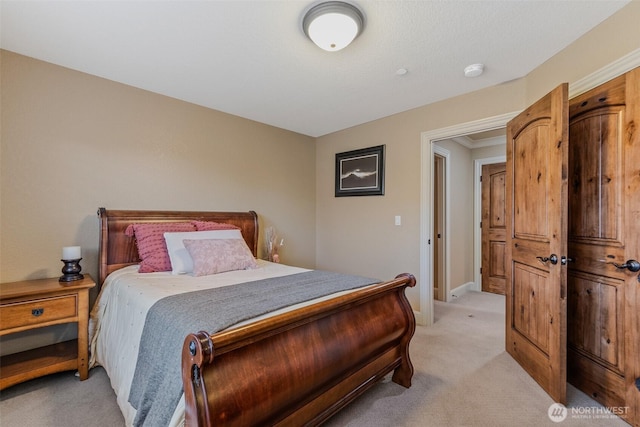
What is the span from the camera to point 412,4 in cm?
164

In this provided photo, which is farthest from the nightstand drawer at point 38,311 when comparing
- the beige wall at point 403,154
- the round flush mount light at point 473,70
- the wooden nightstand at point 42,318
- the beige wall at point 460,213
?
the beige wall at point 460,213

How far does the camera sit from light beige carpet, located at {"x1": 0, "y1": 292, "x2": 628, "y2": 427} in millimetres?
1666

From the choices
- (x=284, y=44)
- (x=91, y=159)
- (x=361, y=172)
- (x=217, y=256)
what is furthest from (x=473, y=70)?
(x=91, y=159)

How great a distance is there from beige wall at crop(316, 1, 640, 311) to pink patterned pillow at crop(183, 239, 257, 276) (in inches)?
67.1

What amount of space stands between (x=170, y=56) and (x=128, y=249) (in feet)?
5.55

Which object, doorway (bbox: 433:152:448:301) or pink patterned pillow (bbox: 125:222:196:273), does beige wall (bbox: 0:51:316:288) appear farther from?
doorway (bbox: 433:152:448:301)


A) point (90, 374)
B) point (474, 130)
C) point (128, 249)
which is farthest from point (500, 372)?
point (128, 249)

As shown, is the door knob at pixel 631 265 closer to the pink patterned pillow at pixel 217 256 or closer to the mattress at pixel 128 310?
the mattress at pixel 128 310

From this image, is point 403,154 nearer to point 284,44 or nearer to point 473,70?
point 473,70

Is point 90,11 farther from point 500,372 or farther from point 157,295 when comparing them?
point 500,372

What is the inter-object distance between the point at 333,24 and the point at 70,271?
2569 millimetres

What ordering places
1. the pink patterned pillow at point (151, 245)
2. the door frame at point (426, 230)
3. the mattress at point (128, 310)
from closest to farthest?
the mattress at point (128, 310) < the pink patterned pillow at point (151, 245) < the door frame at point (426, 230)

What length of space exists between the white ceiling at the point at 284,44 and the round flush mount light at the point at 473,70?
56 mm

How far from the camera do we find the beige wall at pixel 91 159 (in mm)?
2166
